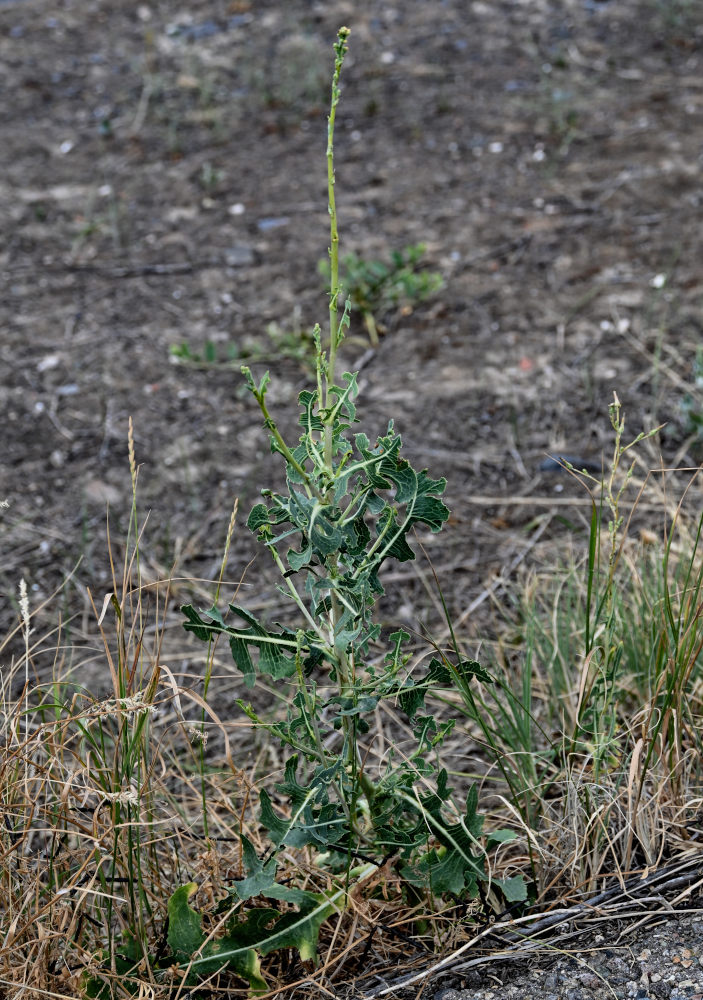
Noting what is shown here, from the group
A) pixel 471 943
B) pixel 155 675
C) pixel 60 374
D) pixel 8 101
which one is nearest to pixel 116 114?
pixel 8 101

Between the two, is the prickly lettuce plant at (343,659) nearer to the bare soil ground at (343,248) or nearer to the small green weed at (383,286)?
the bare soil ground at (343,248)

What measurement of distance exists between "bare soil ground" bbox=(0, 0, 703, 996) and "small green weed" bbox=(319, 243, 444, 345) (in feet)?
0.16

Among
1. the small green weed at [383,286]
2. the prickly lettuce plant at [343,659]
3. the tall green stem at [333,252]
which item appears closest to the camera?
the tall green stem at [333,252]

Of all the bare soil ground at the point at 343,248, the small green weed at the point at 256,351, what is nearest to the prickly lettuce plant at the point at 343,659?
the bare soil ground at the point at 343,248

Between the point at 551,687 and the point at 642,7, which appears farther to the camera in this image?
the point at 642,7

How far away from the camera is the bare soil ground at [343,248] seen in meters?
2.95

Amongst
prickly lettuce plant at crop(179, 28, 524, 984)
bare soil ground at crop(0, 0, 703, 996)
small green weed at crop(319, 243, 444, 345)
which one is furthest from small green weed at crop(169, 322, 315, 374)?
prickly lettuce plant at crop(179, 28, 524, 984)

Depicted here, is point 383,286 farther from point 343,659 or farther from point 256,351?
point 343,659

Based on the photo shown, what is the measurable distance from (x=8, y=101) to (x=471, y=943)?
16.1 feet

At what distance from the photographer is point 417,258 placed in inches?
142

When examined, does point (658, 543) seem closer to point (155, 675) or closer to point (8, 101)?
point (155, 675)

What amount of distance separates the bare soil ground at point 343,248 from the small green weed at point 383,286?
5 centimetres

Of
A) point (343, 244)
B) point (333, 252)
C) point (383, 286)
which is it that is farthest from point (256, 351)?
point (333, 252)

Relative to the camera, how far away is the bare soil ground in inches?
116
